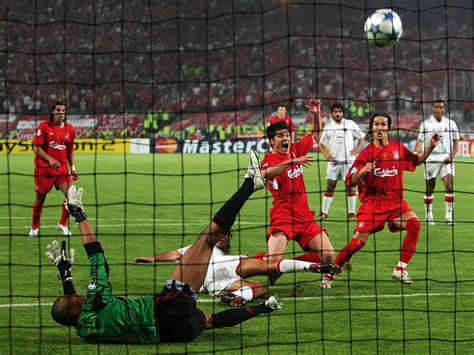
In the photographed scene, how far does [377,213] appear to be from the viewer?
9.59m

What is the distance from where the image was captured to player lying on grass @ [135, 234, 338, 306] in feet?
27.3

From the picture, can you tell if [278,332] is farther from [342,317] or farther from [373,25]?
[373,25]

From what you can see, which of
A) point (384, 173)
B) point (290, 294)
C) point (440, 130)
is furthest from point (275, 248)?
point (440, 130)

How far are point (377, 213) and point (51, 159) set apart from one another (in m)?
5.18

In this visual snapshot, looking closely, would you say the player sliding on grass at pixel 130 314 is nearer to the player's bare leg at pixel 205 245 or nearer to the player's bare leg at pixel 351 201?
the player's bare leg at pixel 205 245

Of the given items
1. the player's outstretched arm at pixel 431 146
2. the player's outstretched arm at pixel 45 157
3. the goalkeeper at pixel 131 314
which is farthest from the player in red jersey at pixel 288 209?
the player's outstretched arm at pixel 45 157

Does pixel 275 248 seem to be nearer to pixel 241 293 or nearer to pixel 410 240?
pixel 241 293

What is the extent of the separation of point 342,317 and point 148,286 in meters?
2.31

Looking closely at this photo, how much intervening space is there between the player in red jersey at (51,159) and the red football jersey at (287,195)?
4295 millimetres

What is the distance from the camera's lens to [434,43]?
4641 centimetres

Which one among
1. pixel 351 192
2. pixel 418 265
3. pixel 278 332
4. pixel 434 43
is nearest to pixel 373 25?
pixel 418 265

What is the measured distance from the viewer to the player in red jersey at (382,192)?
9.37 meters

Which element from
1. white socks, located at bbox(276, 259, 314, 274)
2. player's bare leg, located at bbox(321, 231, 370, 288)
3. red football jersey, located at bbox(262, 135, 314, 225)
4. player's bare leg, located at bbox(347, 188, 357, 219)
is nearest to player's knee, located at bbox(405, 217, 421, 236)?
player's bare leg, located at bbox(321, 231, 370, 288)

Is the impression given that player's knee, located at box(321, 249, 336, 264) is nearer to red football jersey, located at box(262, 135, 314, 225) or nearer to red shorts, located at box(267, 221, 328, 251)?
red shorts, located at box(267, 221, 328, 251)
